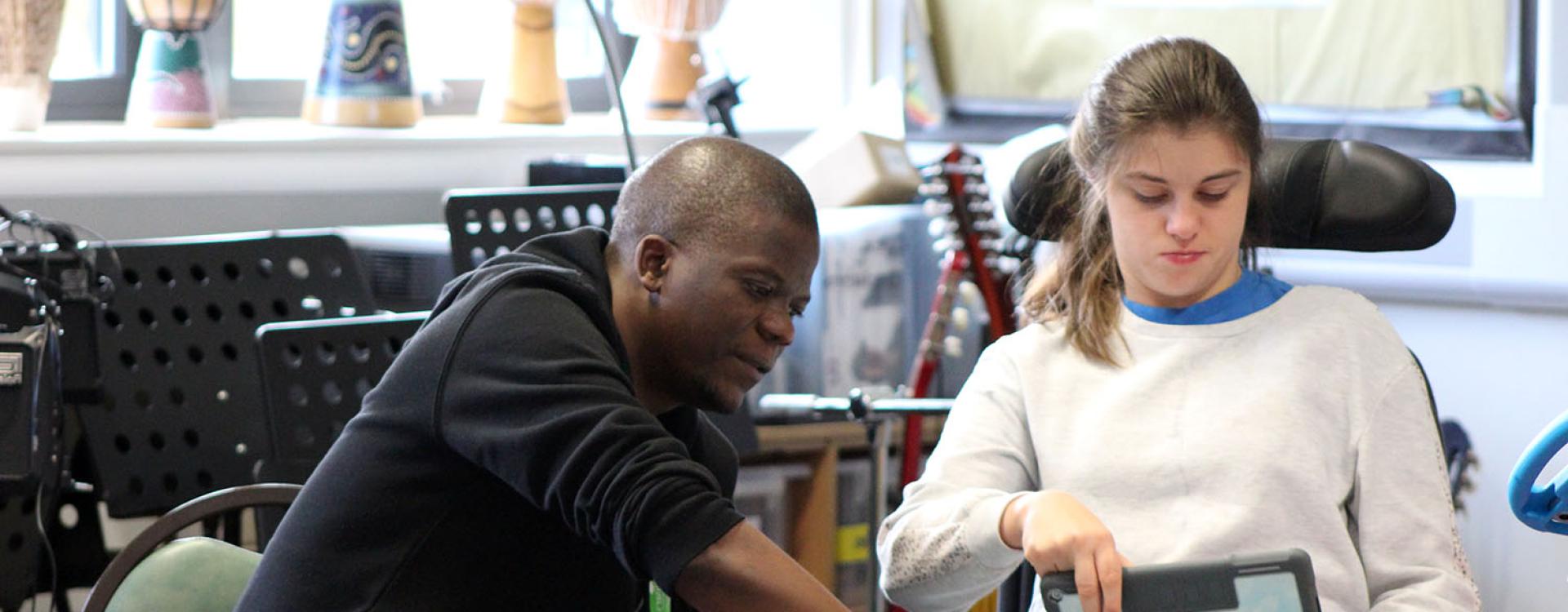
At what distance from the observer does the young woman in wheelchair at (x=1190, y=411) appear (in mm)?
1351

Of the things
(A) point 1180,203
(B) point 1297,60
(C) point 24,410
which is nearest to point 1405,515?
(A) point 1180,203

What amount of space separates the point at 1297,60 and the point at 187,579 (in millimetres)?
2015

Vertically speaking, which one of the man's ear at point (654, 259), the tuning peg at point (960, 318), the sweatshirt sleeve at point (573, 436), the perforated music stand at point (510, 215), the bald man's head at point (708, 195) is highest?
the bald man's head at point (708, 195)

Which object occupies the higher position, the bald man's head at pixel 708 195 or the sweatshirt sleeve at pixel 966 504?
the bald man's head at pixel 708 195

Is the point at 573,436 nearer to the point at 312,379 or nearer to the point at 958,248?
the point at 312,379

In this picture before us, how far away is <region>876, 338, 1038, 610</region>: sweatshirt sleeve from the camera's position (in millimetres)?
1312

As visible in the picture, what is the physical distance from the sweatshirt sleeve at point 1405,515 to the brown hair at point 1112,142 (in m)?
0.21

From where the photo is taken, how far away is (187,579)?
137 centimetres

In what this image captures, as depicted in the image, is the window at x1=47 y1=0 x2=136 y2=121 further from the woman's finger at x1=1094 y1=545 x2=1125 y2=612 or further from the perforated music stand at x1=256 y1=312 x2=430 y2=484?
the woman's finger at x1=1094 y1=545 x2=1125 y2=612

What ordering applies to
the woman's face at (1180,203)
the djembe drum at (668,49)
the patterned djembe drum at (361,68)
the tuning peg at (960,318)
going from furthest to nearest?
the djembe drum at (668,49) → the patterned djembe drum at (361,68) → the tuning peg at (960,318) → the woman's face at (1180,203)

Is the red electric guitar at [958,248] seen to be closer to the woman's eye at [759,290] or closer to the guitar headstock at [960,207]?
the guitar headstock at [960,207]

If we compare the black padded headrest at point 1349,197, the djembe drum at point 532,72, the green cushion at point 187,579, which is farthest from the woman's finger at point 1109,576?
the djembe drum at point 532,72

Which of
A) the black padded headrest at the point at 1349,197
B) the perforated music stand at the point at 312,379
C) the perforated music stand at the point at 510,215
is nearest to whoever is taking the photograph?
the black padded headrest at the point at 1349,197

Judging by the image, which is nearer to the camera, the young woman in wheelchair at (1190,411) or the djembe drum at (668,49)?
the young woman in wheelchair at (1190,411)
